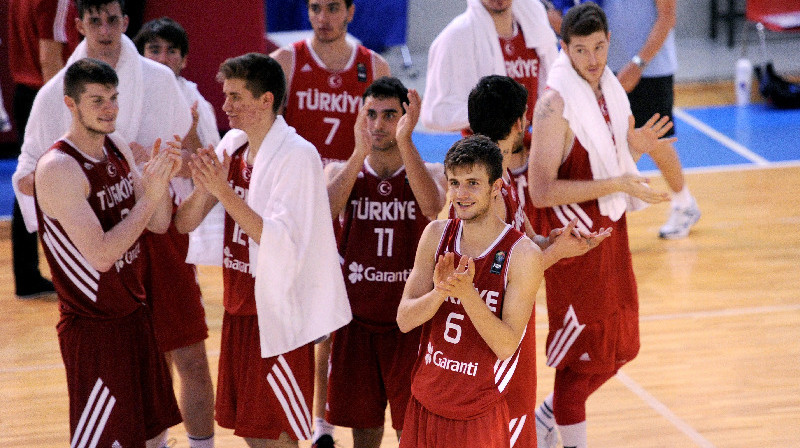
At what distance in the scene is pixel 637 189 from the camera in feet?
14.5

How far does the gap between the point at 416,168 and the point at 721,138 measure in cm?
713

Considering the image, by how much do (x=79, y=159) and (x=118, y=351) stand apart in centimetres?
75

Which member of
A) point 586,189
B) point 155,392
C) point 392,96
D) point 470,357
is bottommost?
point 155,392

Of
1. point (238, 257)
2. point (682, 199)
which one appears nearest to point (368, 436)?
point (238, 257)

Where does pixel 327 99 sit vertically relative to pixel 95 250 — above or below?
above

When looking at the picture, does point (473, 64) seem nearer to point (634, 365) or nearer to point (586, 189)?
point (586, 189)

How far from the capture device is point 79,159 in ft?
13.2

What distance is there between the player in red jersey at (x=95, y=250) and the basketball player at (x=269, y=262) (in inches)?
11.5

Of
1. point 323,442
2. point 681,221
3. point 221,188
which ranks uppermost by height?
point 221,188

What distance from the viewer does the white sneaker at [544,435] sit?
195 inches

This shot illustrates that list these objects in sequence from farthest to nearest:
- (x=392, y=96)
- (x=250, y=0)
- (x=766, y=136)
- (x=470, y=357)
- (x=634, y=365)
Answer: (x=766, y=136)
(x=250, y=0)
(x=634, y=365)
(x=392, y=96)
(x=470, y=357)

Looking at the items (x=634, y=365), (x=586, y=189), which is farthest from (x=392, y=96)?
(x=634, y=365)

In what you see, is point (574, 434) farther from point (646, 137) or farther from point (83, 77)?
point (83, 77)

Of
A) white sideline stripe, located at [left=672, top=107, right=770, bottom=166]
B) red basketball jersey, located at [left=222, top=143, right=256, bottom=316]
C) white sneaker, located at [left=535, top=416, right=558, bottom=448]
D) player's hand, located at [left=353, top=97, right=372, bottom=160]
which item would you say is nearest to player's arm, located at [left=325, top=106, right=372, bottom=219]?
player's hand, located at [left=353, top=97, right=372, bottom=160]
